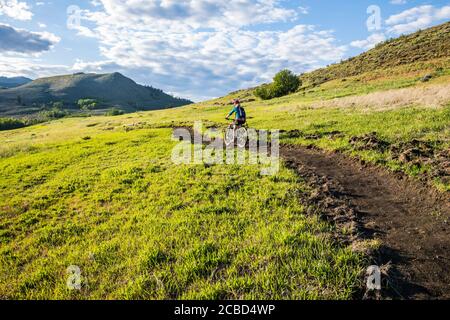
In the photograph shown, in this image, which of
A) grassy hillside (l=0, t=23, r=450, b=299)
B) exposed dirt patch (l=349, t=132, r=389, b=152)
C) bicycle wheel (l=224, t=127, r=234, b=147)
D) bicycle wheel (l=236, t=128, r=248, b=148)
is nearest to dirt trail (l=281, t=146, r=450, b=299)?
grassy hillside (l=0, t=23, r=450, b=299)

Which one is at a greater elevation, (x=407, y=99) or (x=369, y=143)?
(x=407, y=99)

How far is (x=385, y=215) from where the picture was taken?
31.8ft

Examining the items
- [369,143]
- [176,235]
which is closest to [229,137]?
[369,143]

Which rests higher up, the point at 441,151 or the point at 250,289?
the point at 441,151

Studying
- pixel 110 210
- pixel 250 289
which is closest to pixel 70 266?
pixel 110 210

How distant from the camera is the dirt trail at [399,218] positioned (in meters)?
6.39

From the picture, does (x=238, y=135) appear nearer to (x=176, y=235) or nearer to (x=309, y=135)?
(x=309, y=135)

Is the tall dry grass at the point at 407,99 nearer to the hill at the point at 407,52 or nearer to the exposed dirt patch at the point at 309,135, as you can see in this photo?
the exposed dirt patch at the point at 309,135

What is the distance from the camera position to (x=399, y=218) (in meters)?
9.39

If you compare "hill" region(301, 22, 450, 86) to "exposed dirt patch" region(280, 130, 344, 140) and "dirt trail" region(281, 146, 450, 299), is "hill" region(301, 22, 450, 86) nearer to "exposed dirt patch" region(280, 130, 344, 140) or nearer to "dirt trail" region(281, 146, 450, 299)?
"exposed dirt patch" region(280, 130, 344, 140)

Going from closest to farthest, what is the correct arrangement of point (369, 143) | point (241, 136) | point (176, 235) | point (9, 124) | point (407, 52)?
1. point (176, 235)
2. point (369, 143)
3. point (241, 136)
4. point (407, 52)
5. point (9, 124)

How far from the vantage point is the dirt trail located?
639 centimetres
